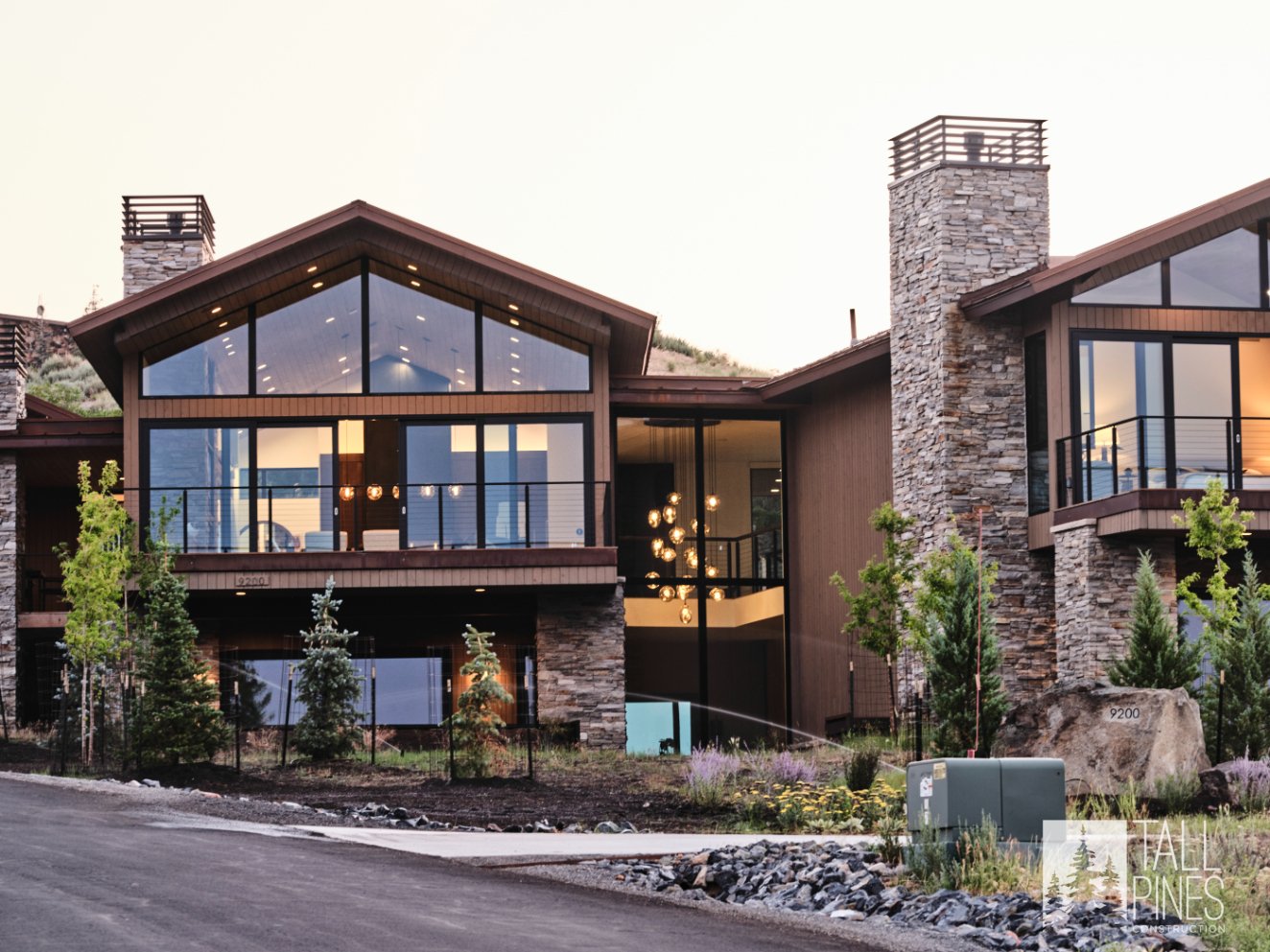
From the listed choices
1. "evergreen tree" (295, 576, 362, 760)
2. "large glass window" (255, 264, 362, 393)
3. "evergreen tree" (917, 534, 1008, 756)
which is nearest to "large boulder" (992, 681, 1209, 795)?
"evergreen tree" (917, 534, 1008, 756)

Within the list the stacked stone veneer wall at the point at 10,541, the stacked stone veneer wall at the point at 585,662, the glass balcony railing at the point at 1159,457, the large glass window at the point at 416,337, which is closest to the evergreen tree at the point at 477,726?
the stacked stone veneer wall at the point at 585,662

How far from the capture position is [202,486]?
25141 millimetres

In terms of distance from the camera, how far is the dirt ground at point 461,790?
16.6m

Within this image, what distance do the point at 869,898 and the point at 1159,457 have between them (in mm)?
11393

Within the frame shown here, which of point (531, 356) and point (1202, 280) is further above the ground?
point (1202, 280)

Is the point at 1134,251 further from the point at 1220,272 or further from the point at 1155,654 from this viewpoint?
the point at 1155,654

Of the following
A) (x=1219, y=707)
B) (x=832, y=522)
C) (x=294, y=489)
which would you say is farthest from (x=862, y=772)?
(x=294, y=489)

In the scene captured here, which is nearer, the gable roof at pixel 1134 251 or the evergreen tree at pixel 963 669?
the evergreen tree at pixel 963 669

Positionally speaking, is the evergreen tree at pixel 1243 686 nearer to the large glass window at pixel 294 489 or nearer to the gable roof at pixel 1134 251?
the gable roof at pixel 1134 251

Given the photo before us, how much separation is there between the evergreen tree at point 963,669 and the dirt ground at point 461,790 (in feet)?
10.3

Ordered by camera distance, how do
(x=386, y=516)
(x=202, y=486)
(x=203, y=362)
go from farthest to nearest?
(x=203, y=362)
(x=386, y=516)
(x=202, y=486)

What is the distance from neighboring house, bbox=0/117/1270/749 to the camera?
73.7 feet

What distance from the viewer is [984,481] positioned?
903 inches

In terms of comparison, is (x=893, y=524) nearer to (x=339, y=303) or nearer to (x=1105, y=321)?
(x=1105, y=321)
